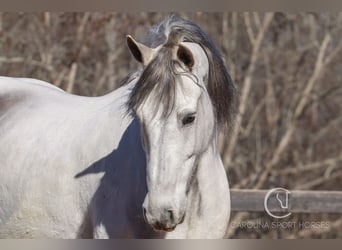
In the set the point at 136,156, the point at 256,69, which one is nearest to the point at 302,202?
the point at 256,69

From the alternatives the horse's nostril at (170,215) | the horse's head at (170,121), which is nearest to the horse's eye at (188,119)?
the horse's head at (170,121)

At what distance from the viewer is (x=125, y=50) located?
28.2 feet

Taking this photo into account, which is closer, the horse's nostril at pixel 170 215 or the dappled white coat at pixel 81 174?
the horse's nostril at pixel 170 215

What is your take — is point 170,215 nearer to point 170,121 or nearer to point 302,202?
point 170,121

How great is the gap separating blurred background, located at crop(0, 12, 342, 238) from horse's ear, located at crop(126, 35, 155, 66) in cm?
527

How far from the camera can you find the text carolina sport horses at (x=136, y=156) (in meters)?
2.87

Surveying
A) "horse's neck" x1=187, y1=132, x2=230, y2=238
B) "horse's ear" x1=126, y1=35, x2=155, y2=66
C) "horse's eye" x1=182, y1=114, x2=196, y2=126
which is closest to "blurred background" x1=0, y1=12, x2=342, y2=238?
"horse's neck" x1=187, y1=132, x2=230, y2=238

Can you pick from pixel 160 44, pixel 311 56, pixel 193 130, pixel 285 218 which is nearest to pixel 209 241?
pixel 193 130

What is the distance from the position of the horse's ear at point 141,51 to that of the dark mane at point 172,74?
37mm

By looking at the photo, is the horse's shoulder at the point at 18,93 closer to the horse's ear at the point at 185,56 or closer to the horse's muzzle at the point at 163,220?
the horse's ear at the point at 185,56

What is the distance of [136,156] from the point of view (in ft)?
10.4

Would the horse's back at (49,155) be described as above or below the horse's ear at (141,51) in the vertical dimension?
→ below

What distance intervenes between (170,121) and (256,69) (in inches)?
238

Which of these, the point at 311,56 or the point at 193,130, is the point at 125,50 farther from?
the point at 193,130
